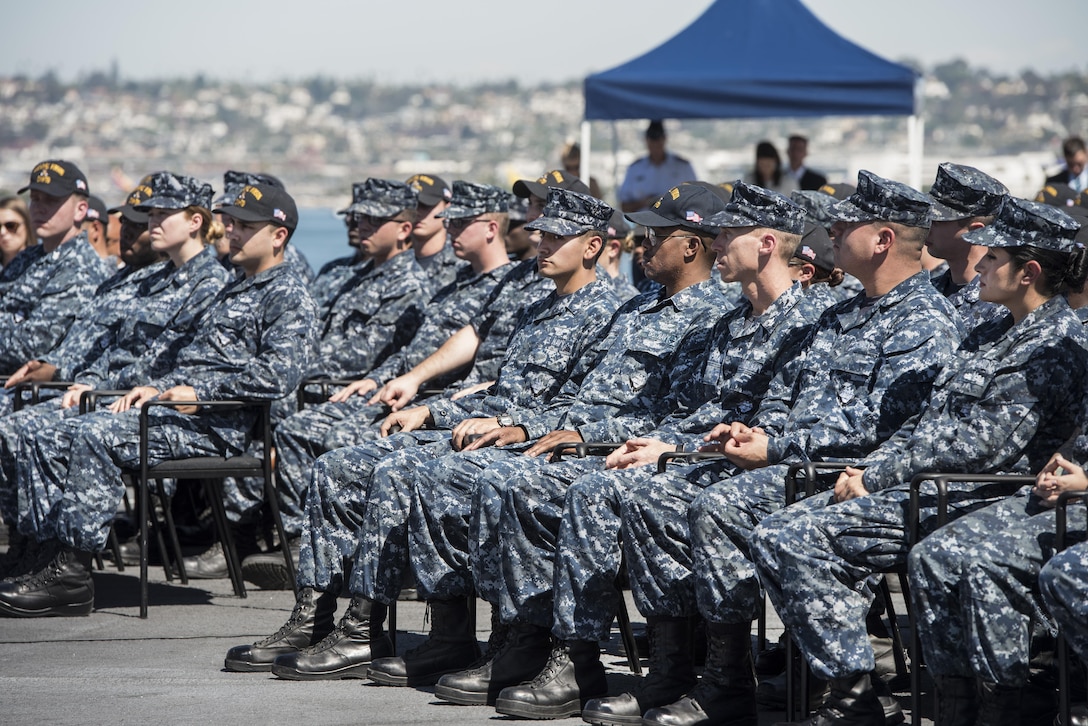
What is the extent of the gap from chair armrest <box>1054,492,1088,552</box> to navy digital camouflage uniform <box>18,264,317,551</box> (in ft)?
12.5

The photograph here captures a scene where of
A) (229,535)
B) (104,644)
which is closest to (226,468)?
(229,535)

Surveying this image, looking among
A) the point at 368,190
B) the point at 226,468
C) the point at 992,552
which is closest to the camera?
the point at 992,552

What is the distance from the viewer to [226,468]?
6910 mm

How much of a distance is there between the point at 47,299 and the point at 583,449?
14.6 ft

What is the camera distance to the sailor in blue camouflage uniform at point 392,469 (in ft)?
18.3

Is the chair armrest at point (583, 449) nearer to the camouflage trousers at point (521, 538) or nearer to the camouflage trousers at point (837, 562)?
the camouflage trousers at point (521, 538)

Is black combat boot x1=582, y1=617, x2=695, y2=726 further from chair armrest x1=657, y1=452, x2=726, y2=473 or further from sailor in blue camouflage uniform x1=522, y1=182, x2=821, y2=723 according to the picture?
chair armrest x1=657, y1=452, x2=726, y2=473

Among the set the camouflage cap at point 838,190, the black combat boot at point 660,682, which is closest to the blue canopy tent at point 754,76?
the camouflage cap at point 838,190

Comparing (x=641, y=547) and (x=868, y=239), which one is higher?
(x=868, y=239)

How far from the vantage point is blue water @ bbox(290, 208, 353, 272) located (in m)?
15.1

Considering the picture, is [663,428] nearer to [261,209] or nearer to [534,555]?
[534,555]

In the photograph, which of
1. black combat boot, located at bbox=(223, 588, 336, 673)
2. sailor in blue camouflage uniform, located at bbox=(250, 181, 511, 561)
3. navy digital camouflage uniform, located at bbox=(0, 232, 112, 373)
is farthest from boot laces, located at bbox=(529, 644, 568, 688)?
navy digital camouflage uniform, located at bbox=(0, 232, 112, 373)

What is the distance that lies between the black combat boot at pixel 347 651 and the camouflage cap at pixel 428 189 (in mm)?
3386

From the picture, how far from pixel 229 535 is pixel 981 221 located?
3857 mm
